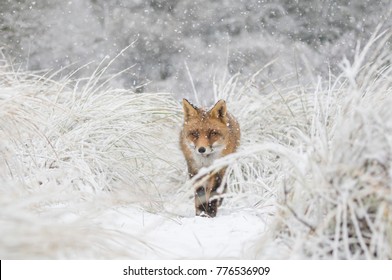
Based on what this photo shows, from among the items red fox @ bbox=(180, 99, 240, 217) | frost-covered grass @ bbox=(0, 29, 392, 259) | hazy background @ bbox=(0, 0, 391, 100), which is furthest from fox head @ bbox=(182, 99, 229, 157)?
hazy background @ bbox=(0, 0, 391, 100)

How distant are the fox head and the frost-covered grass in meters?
0.21

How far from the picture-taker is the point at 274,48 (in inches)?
476

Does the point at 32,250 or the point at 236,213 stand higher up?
the point at 32,250

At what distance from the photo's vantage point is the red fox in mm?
4328

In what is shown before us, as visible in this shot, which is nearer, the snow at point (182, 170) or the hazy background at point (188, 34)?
the snow at point (182, 170)

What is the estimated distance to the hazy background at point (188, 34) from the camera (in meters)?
11.8

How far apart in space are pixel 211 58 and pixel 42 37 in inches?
112

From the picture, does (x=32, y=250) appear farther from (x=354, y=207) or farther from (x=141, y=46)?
(x=141, y=46)

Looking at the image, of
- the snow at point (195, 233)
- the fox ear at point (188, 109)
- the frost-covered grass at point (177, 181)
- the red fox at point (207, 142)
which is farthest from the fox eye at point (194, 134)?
the snow at point (195, 233)

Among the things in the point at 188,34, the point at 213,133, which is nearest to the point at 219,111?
the point at 213,133

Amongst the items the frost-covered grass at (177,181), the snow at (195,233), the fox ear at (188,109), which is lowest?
the snow at (195,233)

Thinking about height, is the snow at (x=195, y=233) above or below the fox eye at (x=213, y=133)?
below

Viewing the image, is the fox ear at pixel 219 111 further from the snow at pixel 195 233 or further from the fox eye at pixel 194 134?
the snow at pixel 195 233
